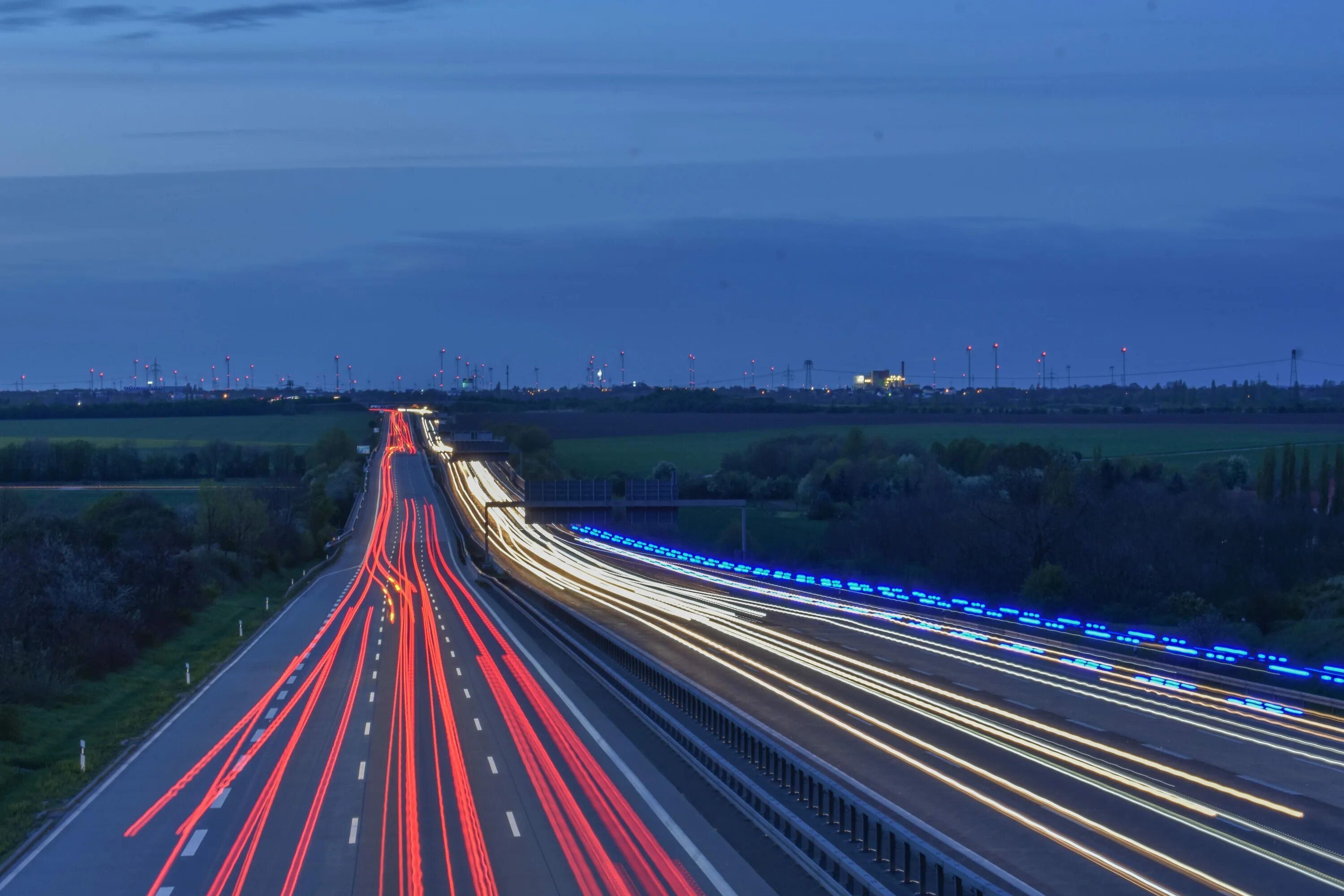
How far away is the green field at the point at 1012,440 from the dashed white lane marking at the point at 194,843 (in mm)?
91747

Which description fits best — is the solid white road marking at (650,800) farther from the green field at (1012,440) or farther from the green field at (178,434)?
the green field at (178,434)

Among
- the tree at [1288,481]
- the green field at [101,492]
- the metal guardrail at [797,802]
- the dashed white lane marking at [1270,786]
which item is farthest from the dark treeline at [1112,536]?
the green field at [101,492]

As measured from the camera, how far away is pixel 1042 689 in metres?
28.0

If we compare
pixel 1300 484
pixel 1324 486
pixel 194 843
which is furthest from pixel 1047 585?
pixel 194 843

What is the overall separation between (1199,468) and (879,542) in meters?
33.6

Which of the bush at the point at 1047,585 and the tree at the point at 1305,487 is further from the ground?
the tree at the point at 1305,487

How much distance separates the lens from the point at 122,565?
1908 inches

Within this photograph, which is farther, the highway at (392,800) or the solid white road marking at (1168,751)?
the solid white road marking at (1168,751)

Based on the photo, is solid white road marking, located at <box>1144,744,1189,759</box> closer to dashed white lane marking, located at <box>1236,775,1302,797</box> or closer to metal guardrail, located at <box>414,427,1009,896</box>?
dashed white lane marking, located at <box>1236,775,1302,797</box>

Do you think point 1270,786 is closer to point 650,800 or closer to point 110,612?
point 650,800

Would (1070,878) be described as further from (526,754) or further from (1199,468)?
(1199,468)

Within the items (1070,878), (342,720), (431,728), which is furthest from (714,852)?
(342,720)

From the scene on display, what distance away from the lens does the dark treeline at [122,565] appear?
114 ft

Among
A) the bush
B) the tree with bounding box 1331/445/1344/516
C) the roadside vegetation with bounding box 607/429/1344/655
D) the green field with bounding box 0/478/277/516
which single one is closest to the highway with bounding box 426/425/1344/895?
the roadside vegetation with bounding box 607/429/1344/655
